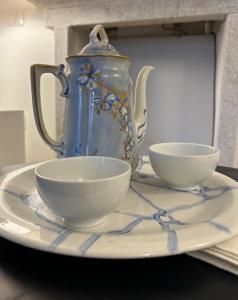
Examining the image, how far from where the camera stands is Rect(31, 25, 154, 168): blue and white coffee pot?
48cm

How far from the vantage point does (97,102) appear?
1.57 ft

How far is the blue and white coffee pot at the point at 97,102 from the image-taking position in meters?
0.48

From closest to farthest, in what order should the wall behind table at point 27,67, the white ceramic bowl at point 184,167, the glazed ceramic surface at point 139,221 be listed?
the glazed ceramic surface at point 139,221
the white ceramic bowl at point 184,167
the wall behind table at point 27,67

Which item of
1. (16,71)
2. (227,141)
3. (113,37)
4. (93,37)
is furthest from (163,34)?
(93,37)

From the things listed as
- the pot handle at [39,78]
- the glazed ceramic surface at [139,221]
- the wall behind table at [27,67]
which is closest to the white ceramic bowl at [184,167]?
the glazed ceramic surface at [139,221]

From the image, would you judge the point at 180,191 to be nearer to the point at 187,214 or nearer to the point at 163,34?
the point at 187,214

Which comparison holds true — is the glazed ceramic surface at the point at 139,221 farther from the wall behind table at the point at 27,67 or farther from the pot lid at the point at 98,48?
the wall behind table at the point at 27,67

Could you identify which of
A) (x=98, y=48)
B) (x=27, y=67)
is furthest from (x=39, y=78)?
(x=27, y=67)

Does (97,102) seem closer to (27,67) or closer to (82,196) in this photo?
(82,196)

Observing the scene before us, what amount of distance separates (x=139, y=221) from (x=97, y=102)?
0.68 ft

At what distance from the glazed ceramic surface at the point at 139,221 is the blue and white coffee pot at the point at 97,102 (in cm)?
9

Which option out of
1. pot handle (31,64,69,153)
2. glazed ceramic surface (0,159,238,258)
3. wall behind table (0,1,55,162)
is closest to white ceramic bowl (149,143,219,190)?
glazed ceramic surface (0,159,238,258)

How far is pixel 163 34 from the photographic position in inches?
69.2

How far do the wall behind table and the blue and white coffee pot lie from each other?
144cm
